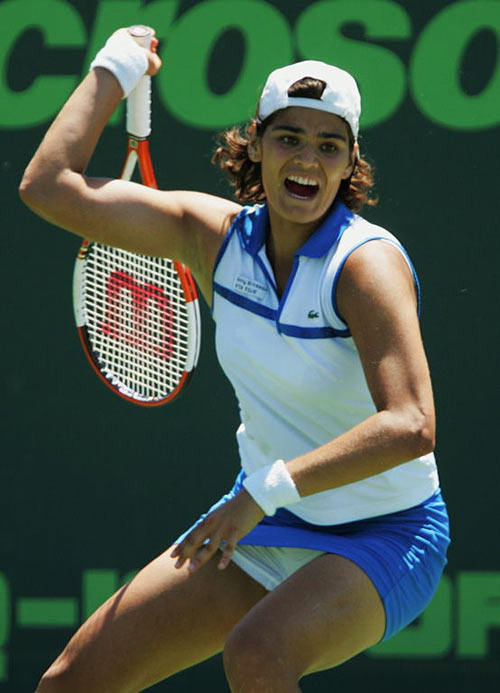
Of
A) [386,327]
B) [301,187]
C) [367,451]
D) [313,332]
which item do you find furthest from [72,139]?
[367,451]

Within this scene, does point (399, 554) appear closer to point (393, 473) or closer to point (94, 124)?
point (393, 473)

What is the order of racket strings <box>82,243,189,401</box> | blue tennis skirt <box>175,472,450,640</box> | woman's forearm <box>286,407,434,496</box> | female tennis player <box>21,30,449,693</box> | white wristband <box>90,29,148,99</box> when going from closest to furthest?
woman's forearm <box>286,407,434,496</box> → female tennis player <box>21,30,449,693</box> → blue tennis skirt <box>175,472,450,640</box> → white wristband <box>90,29,148,99</box> → racket strings <box>82,243,189,401</box>

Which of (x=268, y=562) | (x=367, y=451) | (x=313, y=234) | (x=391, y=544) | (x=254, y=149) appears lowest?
(x=268, y=562)

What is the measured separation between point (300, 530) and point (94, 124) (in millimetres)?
1003

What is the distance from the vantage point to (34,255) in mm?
4512

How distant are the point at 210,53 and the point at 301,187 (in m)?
1.51

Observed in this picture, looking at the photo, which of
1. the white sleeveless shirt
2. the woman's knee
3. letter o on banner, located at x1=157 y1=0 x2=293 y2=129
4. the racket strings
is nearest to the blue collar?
the white sleeveless shirt

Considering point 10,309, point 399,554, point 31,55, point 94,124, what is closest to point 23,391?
point 10,309

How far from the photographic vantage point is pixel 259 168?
128 inches

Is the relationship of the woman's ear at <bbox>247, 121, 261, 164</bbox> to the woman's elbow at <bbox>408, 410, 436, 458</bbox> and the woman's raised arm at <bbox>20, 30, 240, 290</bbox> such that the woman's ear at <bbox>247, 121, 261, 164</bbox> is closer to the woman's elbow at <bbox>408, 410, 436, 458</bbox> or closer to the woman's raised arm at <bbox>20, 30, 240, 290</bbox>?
the woman's raised arm at <bbox>20, 30, 240, 290</bbox>

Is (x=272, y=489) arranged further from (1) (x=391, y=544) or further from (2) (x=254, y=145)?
(2) (x=254, y=145)

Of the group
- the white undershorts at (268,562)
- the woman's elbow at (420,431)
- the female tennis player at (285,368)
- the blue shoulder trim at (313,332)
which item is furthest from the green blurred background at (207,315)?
the woman's elbow at (420,431)

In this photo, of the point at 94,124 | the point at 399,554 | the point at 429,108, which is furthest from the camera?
the point at 429,108

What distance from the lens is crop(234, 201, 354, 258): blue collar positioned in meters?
2.91
